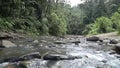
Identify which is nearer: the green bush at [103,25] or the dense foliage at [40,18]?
the dense foliage at [40,18]

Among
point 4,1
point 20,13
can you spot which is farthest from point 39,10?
point 4,1

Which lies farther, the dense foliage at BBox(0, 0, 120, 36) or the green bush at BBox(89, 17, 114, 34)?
the green bush at BBox(89, 17, 114, 34)

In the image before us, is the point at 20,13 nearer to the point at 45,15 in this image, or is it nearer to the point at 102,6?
the point at 45,15

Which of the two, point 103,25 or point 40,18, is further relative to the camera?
point 40,18

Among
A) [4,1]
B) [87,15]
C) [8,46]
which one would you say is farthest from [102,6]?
[8,46]

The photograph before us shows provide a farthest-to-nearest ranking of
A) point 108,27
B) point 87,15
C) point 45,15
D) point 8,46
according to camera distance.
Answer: point 87,15, point 45,15, point 108,27, point 8,46

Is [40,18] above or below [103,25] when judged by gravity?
above

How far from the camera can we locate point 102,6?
56.6 m

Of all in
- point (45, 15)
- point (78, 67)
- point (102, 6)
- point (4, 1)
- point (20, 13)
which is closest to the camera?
point (78, 67)

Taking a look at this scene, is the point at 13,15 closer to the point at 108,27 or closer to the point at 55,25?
the point at 55,25

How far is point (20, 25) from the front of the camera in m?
27.7

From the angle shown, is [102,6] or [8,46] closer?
[8,46]

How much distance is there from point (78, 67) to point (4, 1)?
17978mm

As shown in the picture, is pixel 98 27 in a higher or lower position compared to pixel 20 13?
lower
